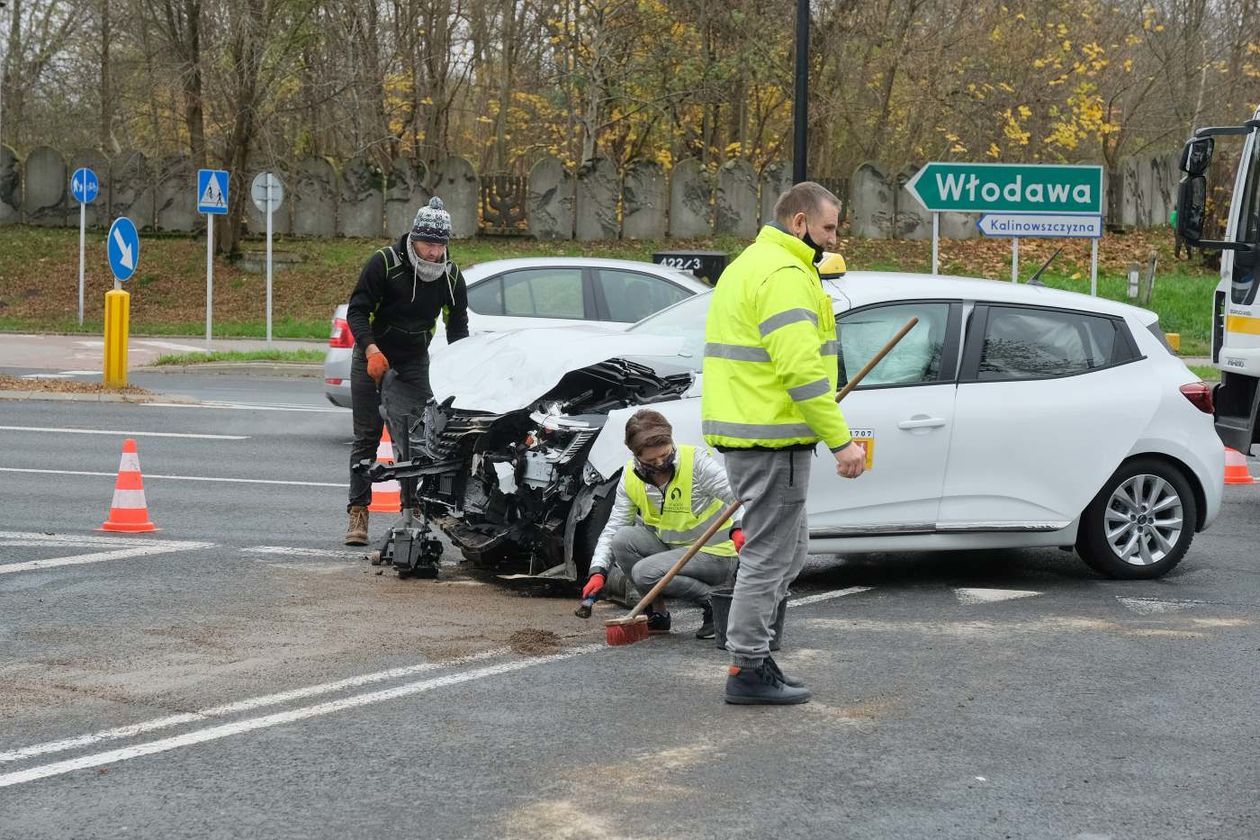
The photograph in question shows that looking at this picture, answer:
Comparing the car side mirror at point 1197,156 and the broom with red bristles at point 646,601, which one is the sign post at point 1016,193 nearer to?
the car side mirror at point 1197,156

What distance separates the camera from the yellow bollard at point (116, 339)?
18.6m

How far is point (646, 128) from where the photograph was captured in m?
37.8

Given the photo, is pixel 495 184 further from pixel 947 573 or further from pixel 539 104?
pixel 947 573

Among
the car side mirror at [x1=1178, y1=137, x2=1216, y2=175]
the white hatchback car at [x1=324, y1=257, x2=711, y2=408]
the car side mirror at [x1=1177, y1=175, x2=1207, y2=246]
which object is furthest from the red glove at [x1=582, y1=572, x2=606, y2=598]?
the white hatchback car at [x1=324, y1=257, x2=711, y2=408]

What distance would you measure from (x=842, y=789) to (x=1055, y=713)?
1331mm

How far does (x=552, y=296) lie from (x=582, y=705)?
9.08 metres

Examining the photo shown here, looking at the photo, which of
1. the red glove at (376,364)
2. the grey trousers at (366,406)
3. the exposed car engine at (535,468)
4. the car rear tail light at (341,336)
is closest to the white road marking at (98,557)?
the grey trousers at (366,406)

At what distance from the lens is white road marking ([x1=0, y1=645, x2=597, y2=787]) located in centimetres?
536

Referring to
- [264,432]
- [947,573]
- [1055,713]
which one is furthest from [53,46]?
[1055,713]

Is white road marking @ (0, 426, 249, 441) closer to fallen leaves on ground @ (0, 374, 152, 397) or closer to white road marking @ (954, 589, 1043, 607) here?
fallen leaves on ground @ (0, 374, 152, 397)

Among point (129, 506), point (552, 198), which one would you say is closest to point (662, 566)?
point (129, 506)

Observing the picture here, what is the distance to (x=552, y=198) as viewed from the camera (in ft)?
110

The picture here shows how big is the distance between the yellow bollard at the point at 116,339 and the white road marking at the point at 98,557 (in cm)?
947

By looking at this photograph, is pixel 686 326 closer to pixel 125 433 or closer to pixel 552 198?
pixel 125 433
